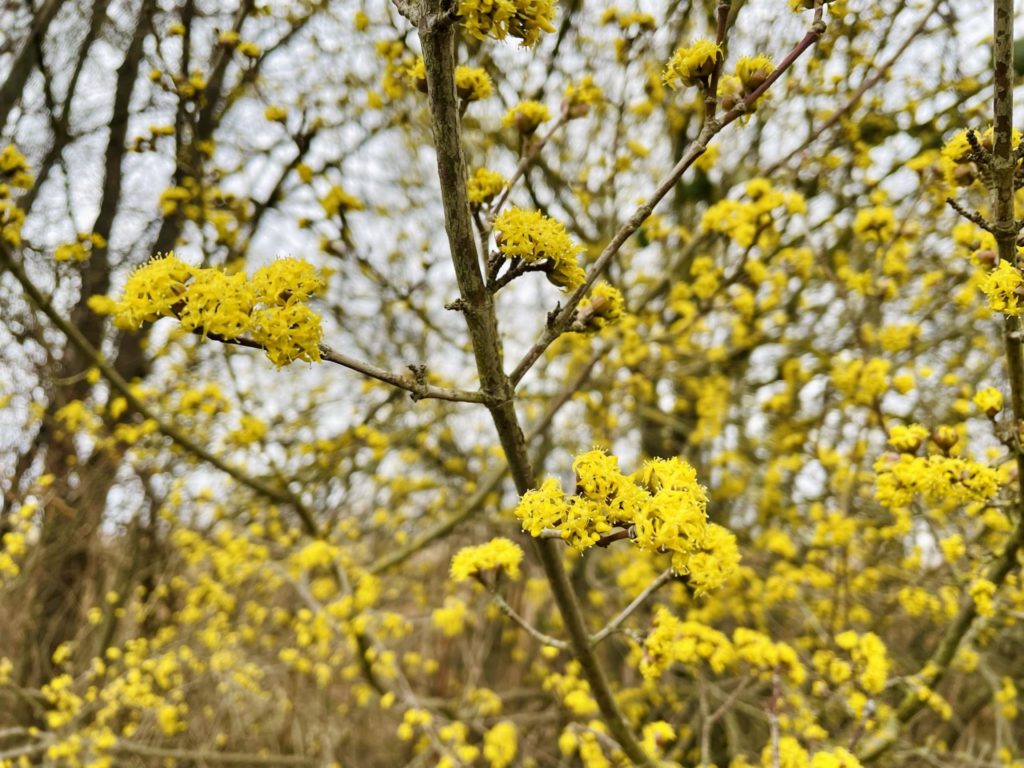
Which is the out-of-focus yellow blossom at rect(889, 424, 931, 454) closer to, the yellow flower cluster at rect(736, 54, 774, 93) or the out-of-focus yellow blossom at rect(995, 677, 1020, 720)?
the yellow flower cluster at rect(736, 54, 774, 93)

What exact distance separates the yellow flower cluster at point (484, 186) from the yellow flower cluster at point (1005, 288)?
133 centimetres

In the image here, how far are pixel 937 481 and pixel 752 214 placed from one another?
1.61m

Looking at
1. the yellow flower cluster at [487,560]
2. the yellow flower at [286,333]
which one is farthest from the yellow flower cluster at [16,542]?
the yellow flower at [286,333]

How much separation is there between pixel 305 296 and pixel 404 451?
4715 mm

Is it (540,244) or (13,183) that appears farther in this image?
(13,183)

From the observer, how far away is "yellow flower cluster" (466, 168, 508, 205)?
1.97 meters

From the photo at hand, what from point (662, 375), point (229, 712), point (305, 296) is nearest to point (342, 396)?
point (229, 712)

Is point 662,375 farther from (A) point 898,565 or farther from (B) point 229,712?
(B) point 229,712

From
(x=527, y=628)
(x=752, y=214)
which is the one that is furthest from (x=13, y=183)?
(x=752, y=214)

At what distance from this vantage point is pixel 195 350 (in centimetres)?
584

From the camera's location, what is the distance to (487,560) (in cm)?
204

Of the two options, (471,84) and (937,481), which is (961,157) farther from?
(471,84)

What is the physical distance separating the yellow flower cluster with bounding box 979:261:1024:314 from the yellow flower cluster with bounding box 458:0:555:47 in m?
1.26

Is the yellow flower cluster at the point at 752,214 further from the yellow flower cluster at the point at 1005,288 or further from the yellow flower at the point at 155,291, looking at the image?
the yellow flower at the point at 155,291
